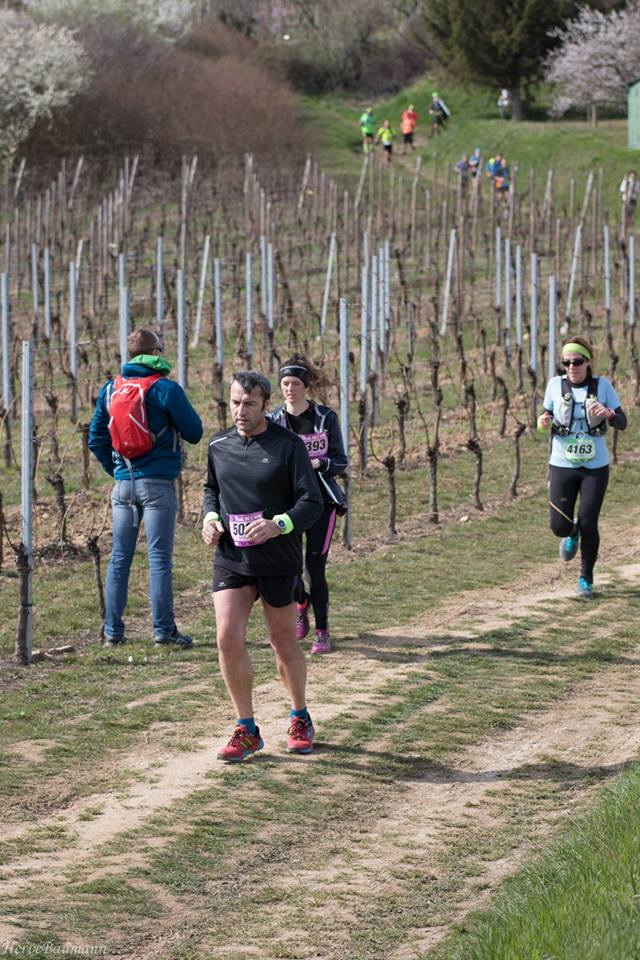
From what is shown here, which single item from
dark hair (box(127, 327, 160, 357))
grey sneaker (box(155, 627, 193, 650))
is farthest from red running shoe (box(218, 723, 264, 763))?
dark hair (box(127, 327, 160, 357))

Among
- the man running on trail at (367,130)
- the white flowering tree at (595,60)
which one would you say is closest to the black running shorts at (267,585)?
the man running on trail at (367,130)

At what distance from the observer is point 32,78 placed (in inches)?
1730

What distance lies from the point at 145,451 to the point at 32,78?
123 feet

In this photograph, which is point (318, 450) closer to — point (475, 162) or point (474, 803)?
point (474, 803)

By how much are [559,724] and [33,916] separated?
3.13 meters

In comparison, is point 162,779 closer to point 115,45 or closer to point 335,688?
point 335,688

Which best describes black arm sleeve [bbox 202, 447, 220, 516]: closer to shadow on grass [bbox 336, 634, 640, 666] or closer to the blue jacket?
the blue jacket

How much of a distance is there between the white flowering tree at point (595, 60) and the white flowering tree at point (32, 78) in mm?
13760

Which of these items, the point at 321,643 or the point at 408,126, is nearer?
the point at 321,643

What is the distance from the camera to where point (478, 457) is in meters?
13.3

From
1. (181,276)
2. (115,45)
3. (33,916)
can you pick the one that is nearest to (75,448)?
(181,276)

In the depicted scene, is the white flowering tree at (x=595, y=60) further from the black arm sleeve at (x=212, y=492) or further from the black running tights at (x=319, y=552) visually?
the black arm sleeve at (x=212, y=492)

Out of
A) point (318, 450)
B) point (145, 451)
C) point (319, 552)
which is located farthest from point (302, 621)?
point (145, 451)

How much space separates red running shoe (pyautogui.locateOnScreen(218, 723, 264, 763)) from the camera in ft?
22.8
